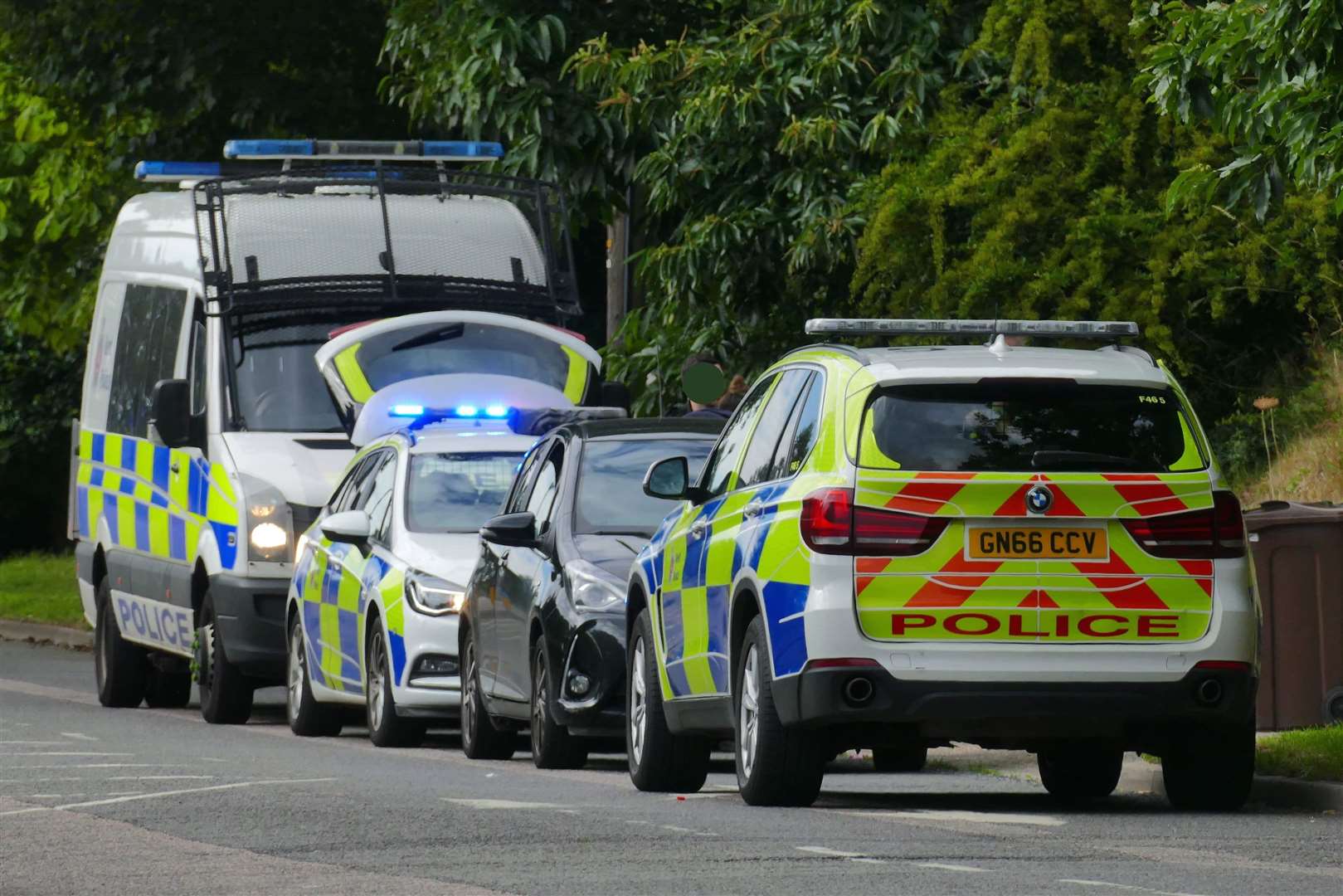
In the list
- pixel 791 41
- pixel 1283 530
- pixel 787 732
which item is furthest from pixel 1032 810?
pixel 791 41

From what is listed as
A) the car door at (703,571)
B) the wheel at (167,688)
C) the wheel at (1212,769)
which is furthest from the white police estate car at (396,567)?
the wheel at (1212,769)

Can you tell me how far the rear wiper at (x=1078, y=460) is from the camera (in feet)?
33.3

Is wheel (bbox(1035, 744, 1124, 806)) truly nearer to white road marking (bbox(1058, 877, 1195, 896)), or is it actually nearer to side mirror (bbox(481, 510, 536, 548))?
side mirror (bbox(481, 510, 536, 548))

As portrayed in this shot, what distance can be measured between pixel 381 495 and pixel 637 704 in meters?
4.20

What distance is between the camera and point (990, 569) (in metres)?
10.0

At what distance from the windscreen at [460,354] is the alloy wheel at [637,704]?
20.1ft

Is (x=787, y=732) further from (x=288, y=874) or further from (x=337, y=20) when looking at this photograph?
(x=337, y=20)

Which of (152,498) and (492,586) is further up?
(492,586)

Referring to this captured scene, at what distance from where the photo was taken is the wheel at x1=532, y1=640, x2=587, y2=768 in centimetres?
1327

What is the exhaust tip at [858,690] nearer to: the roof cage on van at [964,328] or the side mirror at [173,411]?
the roof cage on van at [964,328]

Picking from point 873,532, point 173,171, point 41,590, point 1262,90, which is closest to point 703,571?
point 873,532

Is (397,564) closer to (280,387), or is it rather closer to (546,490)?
(546,490)

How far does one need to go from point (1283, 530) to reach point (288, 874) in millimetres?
6045

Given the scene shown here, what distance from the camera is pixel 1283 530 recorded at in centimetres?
1319
